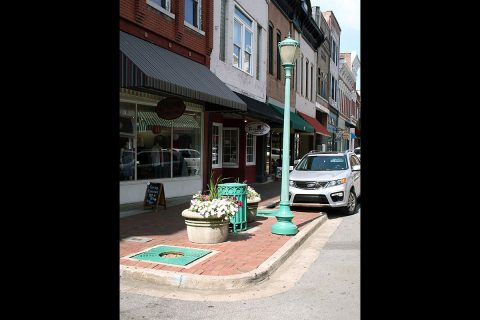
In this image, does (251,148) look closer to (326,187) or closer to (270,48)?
(270,48)

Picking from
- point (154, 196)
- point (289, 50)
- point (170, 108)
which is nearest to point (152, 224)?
point (154, 196)

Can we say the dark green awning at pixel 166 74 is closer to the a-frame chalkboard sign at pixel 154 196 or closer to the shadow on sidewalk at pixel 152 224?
the a-frame chalkboard sign at pixel 154 196

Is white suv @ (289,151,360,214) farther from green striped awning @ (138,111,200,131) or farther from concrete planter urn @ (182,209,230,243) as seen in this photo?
concrete planter urn @ (182,209,230,243)

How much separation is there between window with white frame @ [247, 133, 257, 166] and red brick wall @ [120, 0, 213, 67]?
5797 mm

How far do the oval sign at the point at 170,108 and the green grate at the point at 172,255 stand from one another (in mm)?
4567

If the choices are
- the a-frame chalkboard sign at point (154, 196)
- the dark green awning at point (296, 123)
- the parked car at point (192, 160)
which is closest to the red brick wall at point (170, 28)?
the parked car at point (192, 160)

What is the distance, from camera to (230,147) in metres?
17.6
